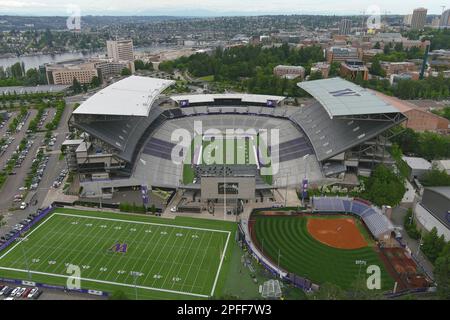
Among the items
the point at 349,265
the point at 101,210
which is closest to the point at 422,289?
the point at 349,265

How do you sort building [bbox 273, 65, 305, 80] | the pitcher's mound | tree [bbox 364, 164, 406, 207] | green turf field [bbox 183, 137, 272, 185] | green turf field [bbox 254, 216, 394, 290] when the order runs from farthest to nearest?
building [bbox 273, 65, 305, 80] < green turf field [bbox 183, 137, 272, 185] < tree [bbox 364, 164, 406, 207] < the pitcher's mound < green turf field [bbox 254, 216, 394, 290]

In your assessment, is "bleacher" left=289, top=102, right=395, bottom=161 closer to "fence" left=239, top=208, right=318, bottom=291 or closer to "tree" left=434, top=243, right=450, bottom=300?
"fence" left=239, top=208, right=318, bottom=291

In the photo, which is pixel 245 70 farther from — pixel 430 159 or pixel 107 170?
pixel 107 170

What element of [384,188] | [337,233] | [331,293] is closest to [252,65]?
[384,188]

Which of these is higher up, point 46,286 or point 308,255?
point 46,286

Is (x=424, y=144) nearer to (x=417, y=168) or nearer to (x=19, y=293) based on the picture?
(x=417, y=168)

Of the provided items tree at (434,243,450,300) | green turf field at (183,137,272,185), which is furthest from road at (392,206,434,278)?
green turf field at (183,137,272,185)
